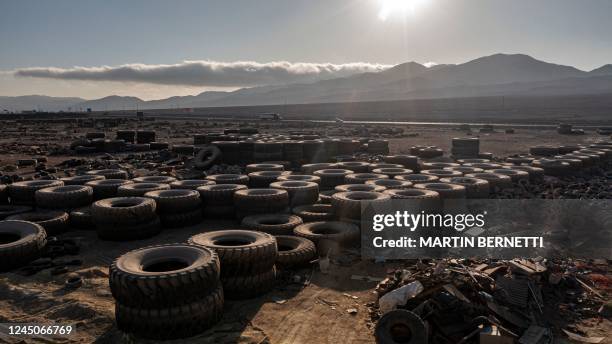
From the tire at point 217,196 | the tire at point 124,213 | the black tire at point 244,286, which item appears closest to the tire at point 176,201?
the tire at point 217,196

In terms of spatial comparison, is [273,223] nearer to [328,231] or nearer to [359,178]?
[328,231]

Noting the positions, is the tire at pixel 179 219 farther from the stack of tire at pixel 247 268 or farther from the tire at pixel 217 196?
the stack of tire at pixel 247 268

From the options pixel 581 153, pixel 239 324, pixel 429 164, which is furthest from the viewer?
pixel 581 153

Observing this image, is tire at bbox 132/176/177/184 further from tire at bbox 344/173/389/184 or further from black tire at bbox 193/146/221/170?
tire at bbox 344/173/389/184

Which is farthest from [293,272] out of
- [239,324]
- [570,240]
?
[570,240]

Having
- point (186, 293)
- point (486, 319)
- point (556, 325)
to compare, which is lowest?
point (556, 325)

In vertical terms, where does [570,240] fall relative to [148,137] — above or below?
below

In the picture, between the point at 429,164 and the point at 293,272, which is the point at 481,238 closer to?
the point at 293,272
